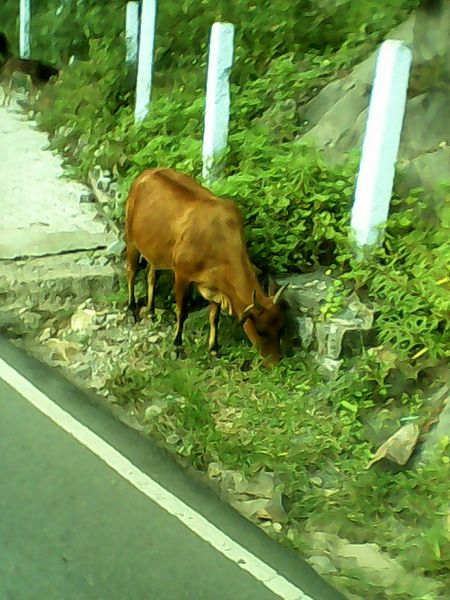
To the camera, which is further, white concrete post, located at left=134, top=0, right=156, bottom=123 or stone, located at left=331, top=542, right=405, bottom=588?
white concrete post, located at left=134, top=0, right=156, bottom=123

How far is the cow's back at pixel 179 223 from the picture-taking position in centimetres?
610

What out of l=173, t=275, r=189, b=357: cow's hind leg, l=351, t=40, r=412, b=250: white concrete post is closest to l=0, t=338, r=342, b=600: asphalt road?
l=173, t=275, r=189, b=357: cow's hind leg

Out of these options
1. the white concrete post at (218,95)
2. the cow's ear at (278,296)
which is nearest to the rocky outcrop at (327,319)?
the cow's ear at (278,296)

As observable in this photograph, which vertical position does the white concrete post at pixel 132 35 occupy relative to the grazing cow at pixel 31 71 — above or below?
above

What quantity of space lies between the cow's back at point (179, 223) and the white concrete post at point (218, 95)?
1.09 meters

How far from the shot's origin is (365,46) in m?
9.16

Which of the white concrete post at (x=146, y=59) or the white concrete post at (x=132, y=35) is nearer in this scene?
the white concrete post at (x=146, y=59)

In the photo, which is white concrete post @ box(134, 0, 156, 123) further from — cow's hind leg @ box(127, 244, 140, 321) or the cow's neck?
the cow's neck

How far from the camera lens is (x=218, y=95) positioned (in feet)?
25.7

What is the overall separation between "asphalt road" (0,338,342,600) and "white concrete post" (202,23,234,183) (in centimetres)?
318

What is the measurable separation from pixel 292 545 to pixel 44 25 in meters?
10.7

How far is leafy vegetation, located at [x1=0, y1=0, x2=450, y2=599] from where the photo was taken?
16.2 feet

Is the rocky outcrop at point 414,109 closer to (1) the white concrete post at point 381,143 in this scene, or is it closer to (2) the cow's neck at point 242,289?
(1) the white concrete post at point 381,143

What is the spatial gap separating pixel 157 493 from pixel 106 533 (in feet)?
1.55
